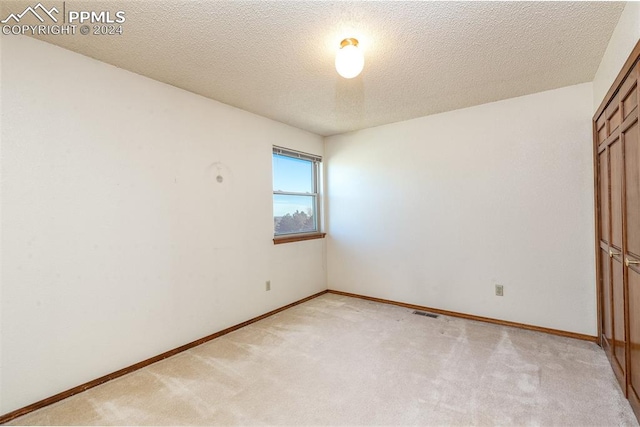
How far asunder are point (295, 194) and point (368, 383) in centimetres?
250

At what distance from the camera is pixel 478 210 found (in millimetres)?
3172

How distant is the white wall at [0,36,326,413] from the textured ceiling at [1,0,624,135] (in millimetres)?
277

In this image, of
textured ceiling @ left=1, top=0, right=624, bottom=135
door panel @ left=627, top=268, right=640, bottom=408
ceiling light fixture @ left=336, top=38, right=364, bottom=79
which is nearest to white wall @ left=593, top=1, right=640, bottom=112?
textured ceiling @ left=1, top=0, right=624, bottom=135

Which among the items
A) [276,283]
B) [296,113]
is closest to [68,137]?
[296,113]

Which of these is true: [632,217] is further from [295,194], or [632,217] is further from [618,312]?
[295,194]

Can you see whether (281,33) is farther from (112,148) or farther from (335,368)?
(335,368)

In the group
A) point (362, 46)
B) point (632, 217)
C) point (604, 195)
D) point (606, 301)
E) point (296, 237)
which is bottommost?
point (606, 301)

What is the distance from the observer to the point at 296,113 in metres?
3.33

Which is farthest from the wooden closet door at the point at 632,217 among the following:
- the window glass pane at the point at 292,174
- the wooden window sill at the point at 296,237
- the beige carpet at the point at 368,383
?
the window glass pane at the point at 292,174

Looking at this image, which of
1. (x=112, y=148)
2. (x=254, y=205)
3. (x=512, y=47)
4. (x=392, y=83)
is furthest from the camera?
(x=254, y=205)

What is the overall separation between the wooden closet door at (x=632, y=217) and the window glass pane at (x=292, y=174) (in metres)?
3.06

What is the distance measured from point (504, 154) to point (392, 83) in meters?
1.44

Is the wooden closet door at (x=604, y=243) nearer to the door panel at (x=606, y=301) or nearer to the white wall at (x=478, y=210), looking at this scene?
the door panel at (x=606, y=301)

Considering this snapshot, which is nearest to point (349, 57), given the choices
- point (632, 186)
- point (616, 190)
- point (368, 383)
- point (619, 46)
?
point (619, 46)
